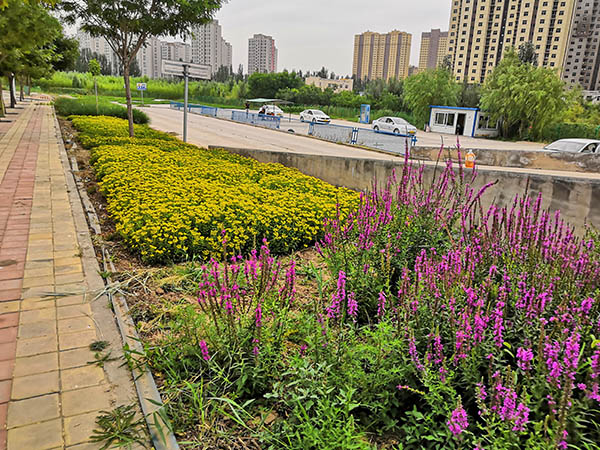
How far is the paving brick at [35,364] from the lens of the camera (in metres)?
2.72

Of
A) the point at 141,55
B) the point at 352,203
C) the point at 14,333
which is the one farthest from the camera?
the point at 141,55

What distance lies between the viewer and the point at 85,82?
78.9m

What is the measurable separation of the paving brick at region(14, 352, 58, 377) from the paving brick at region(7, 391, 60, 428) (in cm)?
28

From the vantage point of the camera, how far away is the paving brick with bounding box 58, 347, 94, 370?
282 cm

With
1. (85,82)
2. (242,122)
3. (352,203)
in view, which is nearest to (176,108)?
(242,122)

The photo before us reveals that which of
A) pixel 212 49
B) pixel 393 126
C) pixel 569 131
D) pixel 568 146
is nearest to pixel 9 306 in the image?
pixel 568 146

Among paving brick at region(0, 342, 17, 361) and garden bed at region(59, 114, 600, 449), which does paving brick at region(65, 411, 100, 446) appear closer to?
garden bed at region(59, 114, 600, 449)

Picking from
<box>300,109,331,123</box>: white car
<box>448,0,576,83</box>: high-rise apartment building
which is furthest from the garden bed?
<box>448,0,576,83</box>: high-rise apartment building

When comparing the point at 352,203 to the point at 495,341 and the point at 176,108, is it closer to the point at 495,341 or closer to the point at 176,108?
the point at 495,341

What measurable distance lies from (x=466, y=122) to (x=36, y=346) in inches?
1696

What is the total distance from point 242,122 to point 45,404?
35611 mm

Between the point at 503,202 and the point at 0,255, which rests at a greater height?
the point at 503,202

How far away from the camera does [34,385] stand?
8.52 feet

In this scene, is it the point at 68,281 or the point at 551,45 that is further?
the point at 551,45
